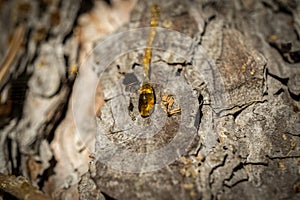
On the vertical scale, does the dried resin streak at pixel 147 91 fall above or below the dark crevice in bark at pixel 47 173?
above

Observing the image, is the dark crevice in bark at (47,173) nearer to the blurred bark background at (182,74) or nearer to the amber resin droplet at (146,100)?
the blurred bark background at (182,74)

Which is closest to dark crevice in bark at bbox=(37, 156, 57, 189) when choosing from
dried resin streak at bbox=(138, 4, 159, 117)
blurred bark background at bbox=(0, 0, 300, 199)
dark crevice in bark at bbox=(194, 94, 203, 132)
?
blurred bark background at bbox=(0, 0, 300, 199)

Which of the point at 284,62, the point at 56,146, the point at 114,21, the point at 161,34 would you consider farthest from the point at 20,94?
the point at 284,62

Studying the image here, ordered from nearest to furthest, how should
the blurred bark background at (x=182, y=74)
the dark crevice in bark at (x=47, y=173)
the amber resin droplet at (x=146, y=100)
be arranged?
the blurred bark background at (x=182, y=74)
the amber resin droplet at (x=146, y=100)
the dark crevice in bark at (x=47, y=173)

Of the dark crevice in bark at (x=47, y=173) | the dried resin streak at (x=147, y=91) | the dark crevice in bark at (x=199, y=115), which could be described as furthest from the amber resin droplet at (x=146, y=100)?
the dark crevice in bark at (x=47, y=173)

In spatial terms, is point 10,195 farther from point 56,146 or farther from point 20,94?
point 20,94

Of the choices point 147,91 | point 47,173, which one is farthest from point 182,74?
point 47,173

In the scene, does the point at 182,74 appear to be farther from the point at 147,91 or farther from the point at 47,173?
the point at 47,173
